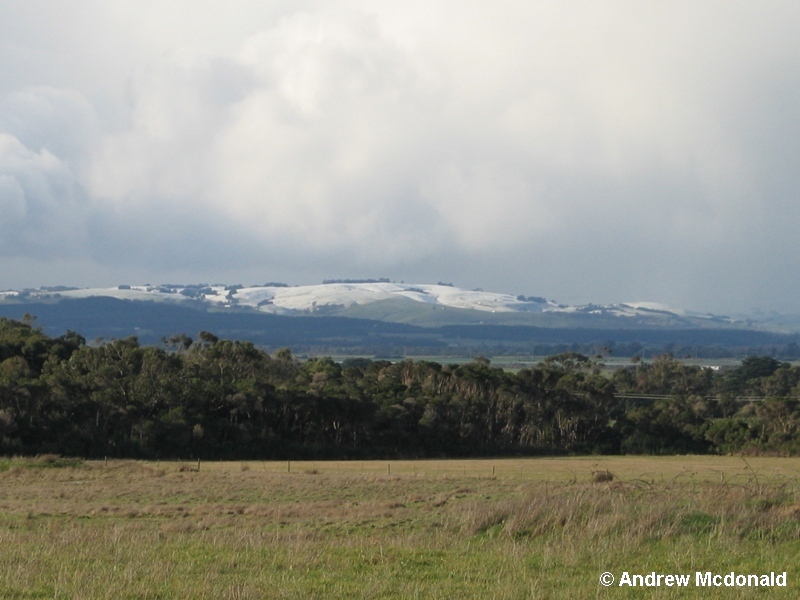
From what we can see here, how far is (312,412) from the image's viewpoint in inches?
2827

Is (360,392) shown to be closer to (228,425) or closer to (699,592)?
(228,425)

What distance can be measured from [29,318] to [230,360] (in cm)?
4074

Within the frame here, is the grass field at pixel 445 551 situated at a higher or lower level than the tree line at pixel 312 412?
higher

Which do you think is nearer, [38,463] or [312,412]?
[38,463]

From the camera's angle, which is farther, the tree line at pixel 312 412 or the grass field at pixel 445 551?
the tree line at pixel 312 412

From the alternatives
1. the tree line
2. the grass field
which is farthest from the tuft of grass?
the grass field

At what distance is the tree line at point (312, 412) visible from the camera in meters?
63.3

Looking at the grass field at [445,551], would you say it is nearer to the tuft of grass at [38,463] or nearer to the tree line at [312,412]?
the tuft of grass at [38,463]

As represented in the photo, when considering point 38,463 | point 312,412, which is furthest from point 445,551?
point 312,412

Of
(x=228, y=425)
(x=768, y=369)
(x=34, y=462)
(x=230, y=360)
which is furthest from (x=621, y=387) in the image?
(x=34, y=462)

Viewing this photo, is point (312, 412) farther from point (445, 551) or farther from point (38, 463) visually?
point (445, 551)

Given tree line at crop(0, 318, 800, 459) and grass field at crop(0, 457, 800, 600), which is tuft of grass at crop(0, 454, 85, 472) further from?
grass field at crop(0, 457, 800, 600)

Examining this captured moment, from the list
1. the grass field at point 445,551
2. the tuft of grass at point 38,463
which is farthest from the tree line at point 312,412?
the grass field at point 445,551

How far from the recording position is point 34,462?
4809 cm
